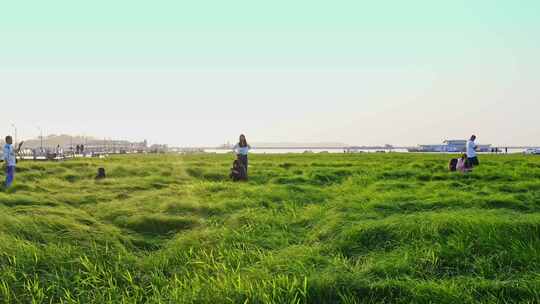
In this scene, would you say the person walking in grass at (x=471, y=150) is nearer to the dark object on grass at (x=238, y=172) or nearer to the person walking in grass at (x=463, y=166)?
the person walking in grass at (x=463, y=166)

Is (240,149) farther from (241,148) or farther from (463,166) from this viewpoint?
(463,166)

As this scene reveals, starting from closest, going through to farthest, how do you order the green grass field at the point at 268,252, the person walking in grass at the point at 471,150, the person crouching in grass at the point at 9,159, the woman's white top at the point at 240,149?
the green grass field at the point at 268,252 → the person crouching in grass at the point at 9,159 → the woman's white top at the point at 240,149 → the person walking in grass at the point at 471,150

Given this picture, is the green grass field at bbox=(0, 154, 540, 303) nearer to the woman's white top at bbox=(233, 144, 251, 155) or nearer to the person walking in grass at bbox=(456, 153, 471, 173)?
the woman's white top at bbox=(233, 144, 251, 155)

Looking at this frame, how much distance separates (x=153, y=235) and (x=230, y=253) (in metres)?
2.14

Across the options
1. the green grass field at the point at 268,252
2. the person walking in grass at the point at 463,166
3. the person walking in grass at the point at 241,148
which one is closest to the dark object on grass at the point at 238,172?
the person walking in grass at the point at 241,148

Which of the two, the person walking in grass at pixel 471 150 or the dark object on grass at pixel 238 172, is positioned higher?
the person walking in grass at pixel 471 150

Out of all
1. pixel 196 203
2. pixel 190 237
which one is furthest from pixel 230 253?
pixel 196 203

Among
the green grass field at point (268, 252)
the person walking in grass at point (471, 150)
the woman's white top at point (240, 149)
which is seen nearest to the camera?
the green grass field at point (268, 252)

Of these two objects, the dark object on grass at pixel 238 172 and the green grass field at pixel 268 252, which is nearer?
the green grass field at pixel 268 252

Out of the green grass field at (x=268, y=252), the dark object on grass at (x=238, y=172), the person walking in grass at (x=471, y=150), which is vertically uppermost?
the person walking in grass at (x=471, y=150)

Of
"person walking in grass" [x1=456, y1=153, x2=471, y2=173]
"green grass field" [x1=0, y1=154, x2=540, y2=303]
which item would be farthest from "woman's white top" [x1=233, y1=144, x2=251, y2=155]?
"person walking in grass" [x1=456, y1=153, x2=471, y2=173]

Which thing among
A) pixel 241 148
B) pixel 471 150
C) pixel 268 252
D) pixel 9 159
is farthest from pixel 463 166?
pixel 9 159

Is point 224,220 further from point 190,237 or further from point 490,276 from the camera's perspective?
point 490,276

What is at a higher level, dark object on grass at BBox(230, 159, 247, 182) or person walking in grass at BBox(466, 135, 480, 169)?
person walking in grass at BBox(466, 135, 480, 169)
